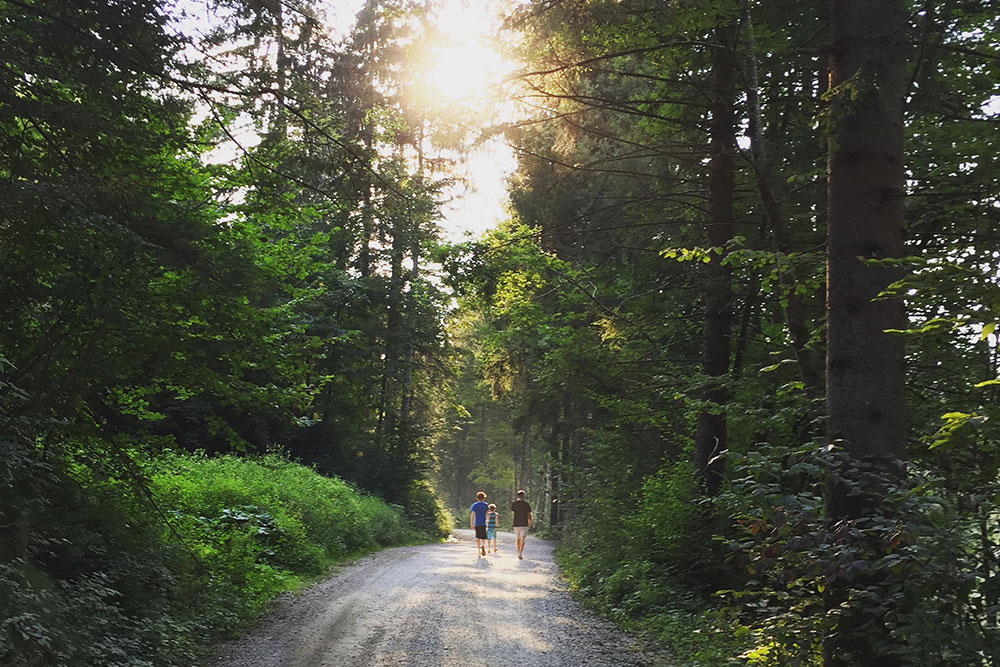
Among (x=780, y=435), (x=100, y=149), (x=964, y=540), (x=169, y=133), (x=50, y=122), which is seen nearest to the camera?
(x=964, y=540)

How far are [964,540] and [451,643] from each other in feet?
18.3

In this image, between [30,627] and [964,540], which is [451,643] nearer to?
[30,627]

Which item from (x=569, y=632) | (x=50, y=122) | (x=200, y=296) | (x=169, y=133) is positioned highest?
(x=169, y=133)

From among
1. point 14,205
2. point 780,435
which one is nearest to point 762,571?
point 780,435

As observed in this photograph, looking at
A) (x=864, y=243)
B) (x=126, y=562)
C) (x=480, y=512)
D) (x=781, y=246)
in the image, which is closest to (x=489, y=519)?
(x=480, y=512)

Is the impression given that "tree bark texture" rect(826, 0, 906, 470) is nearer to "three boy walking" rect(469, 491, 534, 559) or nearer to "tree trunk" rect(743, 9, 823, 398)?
"tree trunk" rect(743, 9, 823, 398)

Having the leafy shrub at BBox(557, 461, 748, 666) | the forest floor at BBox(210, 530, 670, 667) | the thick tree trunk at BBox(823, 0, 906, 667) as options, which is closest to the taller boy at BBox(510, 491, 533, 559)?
the forest floor at BBox(210, 530, 670, 667)

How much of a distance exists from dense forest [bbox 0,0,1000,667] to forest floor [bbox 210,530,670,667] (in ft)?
1.79

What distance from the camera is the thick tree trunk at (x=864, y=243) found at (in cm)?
425

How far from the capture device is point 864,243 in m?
4.39

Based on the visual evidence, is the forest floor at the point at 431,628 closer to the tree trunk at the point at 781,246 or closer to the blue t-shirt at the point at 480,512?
the tree trunk at the point at 781,246

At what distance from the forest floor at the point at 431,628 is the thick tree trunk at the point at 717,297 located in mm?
2784

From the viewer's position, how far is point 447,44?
297 inches

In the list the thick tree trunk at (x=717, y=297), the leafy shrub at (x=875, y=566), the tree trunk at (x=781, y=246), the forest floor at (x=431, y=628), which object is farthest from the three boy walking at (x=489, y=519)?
the leafy shrub at (x=875, y=566)
